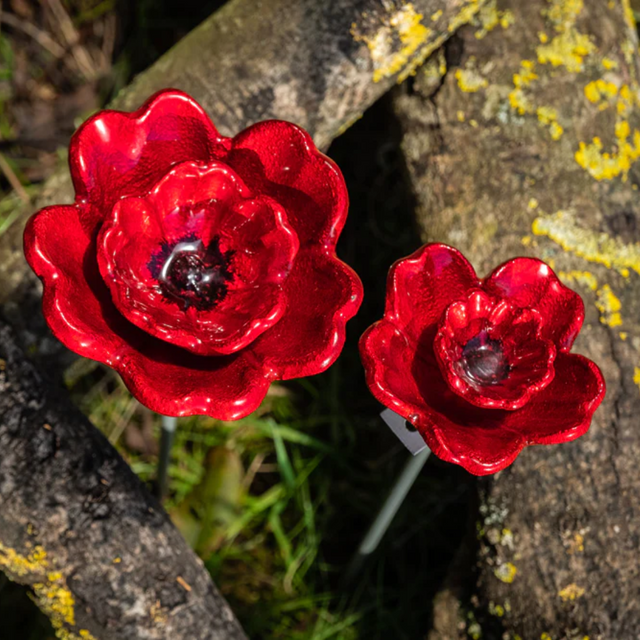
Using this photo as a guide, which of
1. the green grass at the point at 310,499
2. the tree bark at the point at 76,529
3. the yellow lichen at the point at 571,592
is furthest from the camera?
the green grass at the point at 310,499

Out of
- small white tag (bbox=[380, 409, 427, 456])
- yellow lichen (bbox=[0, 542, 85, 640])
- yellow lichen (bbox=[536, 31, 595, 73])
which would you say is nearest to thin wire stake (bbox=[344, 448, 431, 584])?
small white tag (bbox=[380, 409, 427, 456])

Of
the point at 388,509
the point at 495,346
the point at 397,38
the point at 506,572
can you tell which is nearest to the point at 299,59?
the point at 397,38

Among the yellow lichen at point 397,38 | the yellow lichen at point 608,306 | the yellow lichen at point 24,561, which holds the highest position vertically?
the yellow lichen at point 397,38

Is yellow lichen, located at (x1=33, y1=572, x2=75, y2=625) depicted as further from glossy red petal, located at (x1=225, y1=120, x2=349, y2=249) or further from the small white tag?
glossy red petal, located at (x1=225, y1=120, x2=349, y2=249)

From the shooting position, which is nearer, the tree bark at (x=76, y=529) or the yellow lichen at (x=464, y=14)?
the tree bark at (x=76, y=529)

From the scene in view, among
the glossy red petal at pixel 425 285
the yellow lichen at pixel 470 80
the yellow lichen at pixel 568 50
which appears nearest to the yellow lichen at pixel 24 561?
the glossy red petal at pixel 425 285

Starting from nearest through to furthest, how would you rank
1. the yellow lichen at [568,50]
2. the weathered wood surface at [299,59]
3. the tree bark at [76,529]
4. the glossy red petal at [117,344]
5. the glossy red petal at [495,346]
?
the glossy red petal at [117,344], the glossy red petal at [495,346], the tree bark at [76,529], the weathered wood surface at [299,59], the yellow lichen at [568,50]

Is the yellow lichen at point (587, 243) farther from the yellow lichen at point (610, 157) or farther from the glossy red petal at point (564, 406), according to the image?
the glossy red petal at point (564, 406)

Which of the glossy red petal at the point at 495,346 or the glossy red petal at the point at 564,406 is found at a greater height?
the glossy red petal at the point at 495,346
